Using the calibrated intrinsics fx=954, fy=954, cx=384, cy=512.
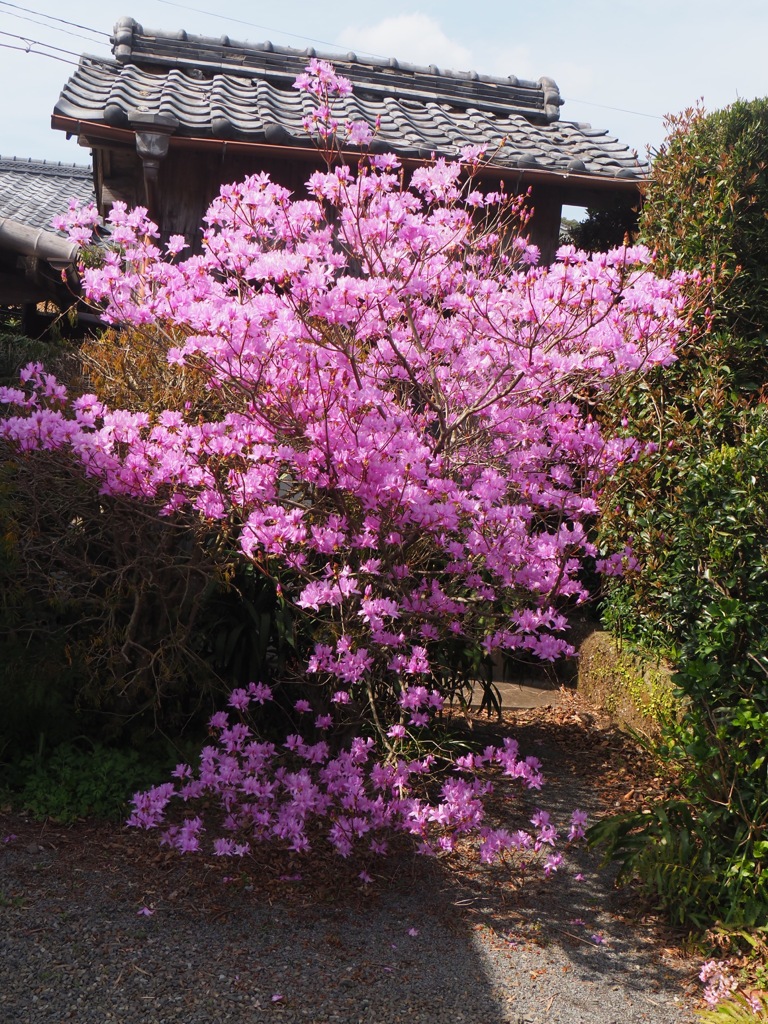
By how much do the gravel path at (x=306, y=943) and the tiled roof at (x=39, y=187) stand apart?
1045 cm

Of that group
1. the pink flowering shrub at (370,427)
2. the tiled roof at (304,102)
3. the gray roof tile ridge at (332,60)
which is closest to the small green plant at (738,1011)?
the pink flowering shrub at (370,427)

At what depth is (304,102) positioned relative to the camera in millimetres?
7766

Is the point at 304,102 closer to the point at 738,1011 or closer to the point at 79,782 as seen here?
the point at 79,782

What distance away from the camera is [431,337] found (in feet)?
13.3

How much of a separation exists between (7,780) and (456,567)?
7.32 ft

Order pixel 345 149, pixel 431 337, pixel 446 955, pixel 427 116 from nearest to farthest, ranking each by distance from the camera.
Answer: pixel 446 955 → pixel 431 337 → pixel 345 149 → pixel 427 116

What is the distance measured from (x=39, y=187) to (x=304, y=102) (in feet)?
29.5

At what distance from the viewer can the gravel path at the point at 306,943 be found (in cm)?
300

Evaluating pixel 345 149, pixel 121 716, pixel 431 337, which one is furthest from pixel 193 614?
pixel 345 149

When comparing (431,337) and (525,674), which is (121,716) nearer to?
(431,337)

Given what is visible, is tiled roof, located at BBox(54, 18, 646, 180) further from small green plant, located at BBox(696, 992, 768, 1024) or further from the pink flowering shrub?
small green plant, located at BBox(696, 992, 768, 1024)

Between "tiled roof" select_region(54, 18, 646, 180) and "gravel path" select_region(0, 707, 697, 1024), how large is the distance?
4.91 m

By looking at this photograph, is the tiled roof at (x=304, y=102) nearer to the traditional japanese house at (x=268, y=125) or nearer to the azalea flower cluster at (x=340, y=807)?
the traditional japanese house at (x=268, y=125)

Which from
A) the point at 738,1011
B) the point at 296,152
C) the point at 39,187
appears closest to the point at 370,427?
the point at 738,1011
